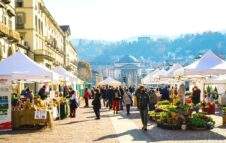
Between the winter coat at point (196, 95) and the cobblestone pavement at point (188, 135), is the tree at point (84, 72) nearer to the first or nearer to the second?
the winter coat at point (196, 95)

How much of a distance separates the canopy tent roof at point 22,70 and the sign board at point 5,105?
549 mm

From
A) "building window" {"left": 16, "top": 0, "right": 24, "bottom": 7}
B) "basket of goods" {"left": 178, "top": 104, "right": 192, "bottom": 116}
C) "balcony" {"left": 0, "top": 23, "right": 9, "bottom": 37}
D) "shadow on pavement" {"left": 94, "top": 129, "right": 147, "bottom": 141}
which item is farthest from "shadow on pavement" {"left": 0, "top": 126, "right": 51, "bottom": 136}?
"building window" {"left": 16, "top": 0, "right": 24, "bottom": 7}

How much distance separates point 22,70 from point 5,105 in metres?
1.93

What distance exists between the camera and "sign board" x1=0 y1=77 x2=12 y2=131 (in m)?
20.8

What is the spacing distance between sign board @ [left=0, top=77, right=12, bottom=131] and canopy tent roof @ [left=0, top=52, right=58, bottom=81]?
1.80 feet

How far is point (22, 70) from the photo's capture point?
2206 centimetres

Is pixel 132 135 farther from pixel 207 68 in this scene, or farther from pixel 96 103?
pixel 96 103

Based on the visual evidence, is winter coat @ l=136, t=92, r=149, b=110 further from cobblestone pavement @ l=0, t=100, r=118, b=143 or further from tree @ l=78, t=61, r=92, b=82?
tree @ l=78, t=61, r=92, b=82

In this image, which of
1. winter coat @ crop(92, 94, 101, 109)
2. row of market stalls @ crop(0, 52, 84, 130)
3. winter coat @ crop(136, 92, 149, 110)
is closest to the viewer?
winter coat @ crop(136, 92, 149, 110)

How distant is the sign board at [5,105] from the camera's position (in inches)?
819

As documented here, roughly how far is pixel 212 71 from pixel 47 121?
758 cm

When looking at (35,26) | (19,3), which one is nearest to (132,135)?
(19,3)

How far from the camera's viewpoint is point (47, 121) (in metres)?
21.5

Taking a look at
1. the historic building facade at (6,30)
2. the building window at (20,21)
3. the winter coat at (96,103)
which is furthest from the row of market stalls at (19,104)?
the building window at (20,21)
